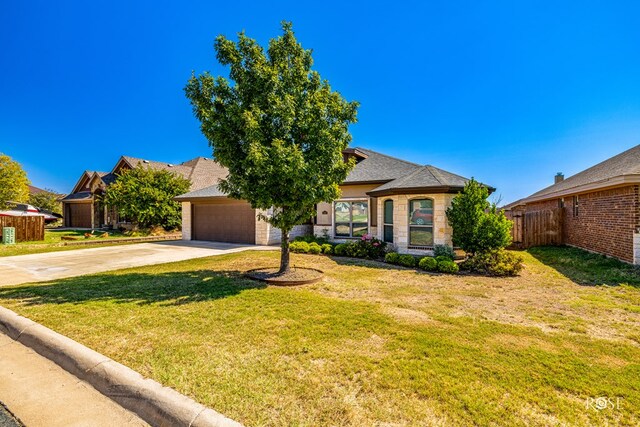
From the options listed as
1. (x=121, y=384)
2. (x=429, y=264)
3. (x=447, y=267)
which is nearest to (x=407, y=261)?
(x=429, y=264)

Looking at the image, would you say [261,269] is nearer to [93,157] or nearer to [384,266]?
[384,266]

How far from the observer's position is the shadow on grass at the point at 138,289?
588 cm

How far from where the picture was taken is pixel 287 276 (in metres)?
7.67

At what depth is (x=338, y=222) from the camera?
15078mm

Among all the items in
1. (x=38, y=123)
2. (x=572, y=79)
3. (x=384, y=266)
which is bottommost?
(x=384, y=266)

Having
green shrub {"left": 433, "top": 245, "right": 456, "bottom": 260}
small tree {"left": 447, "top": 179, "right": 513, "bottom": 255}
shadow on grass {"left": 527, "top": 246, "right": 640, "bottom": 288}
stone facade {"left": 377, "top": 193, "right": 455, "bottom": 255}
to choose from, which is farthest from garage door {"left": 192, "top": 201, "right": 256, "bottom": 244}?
shadow on grass {"left": 527, "top": 246, "right": 640, "bottom": 288}

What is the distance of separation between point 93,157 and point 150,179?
75.6 ft

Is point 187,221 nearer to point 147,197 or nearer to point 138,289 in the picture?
point 147,197

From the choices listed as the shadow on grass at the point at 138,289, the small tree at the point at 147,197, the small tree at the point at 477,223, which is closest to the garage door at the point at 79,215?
the small tree at the point at 147,197

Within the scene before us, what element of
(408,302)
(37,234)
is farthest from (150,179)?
(408,302)

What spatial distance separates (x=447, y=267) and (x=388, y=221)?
392cm

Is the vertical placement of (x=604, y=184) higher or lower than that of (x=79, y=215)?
higher

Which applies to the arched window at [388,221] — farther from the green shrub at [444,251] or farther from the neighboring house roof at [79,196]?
the neighboring house roof at [79,196]

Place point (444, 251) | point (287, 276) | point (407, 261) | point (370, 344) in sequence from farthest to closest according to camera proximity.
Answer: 1. point (444, 251)
2. point (407, 261)
3. point (287, 276)
4. point (370, 344)
